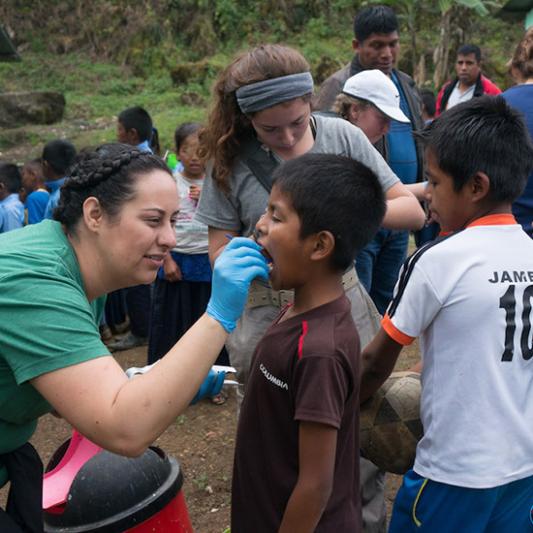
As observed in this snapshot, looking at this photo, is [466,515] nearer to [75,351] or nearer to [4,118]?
[75,351]

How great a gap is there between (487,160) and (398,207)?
0.68m

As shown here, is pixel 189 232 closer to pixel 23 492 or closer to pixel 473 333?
pixel 23 492

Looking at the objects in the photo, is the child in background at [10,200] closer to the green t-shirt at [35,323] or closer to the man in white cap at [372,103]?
the man in white cap at [372,103]

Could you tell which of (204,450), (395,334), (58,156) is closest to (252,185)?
(395,334)

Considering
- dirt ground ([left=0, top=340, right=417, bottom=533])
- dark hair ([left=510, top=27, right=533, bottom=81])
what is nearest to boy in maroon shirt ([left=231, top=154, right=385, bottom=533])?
dirt ground ([left=0, top=340, right=417, bottom=533])

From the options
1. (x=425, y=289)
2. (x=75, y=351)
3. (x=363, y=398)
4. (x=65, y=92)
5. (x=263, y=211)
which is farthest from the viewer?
(x=65, y=92)

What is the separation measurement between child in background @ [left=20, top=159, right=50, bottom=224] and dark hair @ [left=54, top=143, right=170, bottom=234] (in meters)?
3.98

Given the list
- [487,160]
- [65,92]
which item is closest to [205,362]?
[487,160]

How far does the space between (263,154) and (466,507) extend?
A: 1343 millimetres

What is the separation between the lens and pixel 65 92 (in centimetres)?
1536

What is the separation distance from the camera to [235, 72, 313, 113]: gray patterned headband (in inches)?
90.9

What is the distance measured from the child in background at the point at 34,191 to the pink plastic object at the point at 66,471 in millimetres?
3707

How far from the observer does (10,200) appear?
5.77m

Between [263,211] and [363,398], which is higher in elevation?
[263,211]
